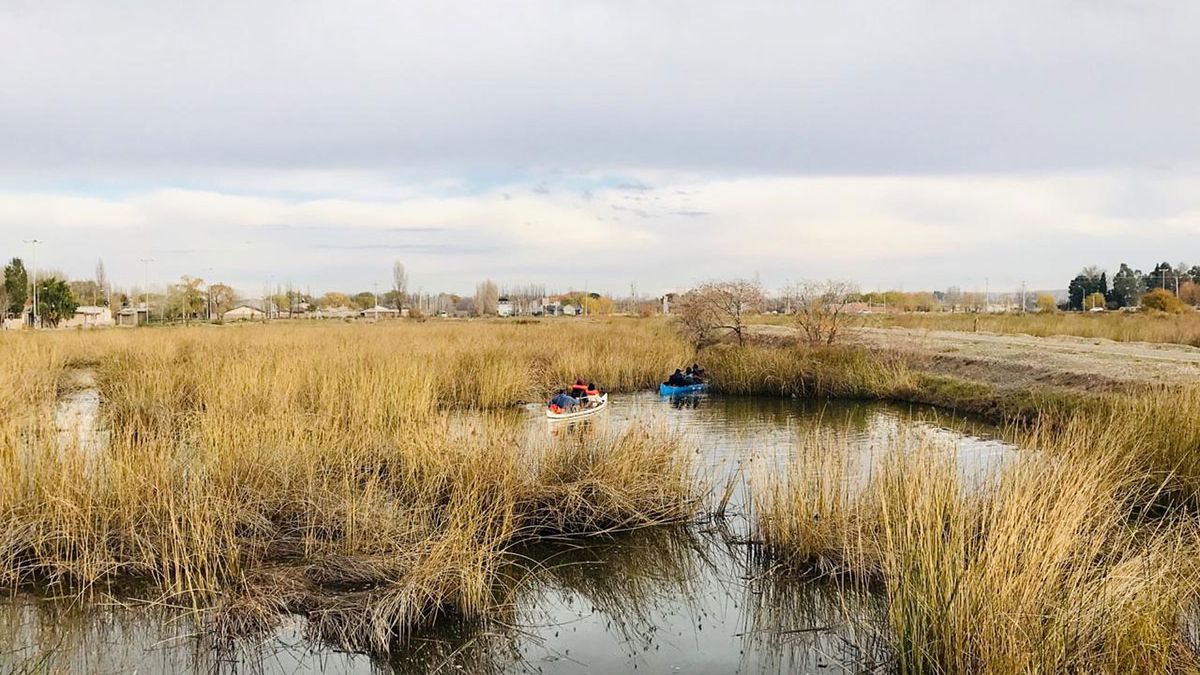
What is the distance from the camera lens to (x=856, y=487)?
24.0ft

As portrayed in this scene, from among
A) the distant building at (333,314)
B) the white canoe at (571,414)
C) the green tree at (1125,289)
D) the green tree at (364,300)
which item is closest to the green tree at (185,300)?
the distant building at (333,314)

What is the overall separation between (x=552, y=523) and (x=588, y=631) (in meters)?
2.02

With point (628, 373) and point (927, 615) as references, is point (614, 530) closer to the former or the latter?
point (927, 615)

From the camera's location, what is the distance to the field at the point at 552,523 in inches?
172

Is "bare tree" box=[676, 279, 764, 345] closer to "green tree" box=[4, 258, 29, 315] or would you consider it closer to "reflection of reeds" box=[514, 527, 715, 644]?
"reflection of reeds" box=[514, 527, 715, 644]

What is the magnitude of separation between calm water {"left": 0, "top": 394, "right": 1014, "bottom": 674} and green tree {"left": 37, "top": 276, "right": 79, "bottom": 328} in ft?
198

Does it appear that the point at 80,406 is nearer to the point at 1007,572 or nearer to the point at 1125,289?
the point at 1007,572

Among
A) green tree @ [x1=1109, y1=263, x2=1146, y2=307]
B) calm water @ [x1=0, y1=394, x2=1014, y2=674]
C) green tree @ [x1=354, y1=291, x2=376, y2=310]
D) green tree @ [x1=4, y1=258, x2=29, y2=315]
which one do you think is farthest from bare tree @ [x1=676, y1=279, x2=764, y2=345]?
green tree @ [x1=354, y1=291, x2=376, y2=310]

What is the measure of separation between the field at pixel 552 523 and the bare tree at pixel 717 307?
15.7m

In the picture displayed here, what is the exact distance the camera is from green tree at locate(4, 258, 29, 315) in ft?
191

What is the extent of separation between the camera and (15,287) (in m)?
58.6

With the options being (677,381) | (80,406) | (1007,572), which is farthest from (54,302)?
(1007,572)

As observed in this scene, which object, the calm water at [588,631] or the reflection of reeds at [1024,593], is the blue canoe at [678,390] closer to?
the calm water at [588,631]

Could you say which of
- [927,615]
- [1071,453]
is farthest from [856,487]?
[927,615]
